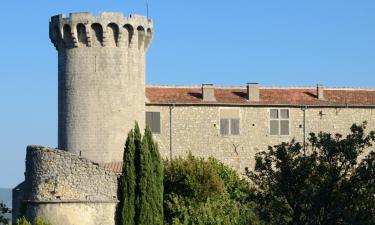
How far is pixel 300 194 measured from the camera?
33188 mm

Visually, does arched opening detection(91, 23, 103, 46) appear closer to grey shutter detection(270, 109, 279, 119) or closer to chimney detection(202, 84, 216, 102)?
chimney detection(202, 84, 216, 102)

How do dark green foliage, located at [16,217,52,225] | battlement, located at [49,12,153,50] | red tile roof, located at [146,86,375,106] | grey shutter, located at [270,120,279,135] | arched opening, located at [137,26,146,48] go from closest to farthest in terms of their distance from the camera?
dark green foliage, located at [16,217,52,225] < battlement, located at [49,12,153,50] < arched opening, located at [137,26,146,48] < red tile roof, located at [146,86,375,106] < grey shutter, located at [270,120,279,135]

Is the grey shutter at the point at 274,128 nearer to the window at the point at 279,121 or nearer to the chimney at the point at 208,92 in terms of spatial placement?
the window at the point at 279,121

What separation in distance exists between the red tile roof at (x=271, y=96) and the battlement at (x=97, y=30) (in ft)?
15.8

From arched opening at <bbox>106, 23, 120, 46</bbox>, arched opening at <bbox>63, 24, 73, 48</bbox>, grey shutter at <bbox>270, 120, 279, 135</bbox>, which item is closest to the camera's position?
arched opening at <bbox>106, 23, 120, 46</bbox>

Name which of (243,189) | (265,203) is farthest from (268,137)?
(265,203)

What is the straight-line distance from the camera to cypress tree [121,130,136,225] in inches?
1581

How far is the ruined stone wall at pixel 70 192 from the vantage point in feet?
130

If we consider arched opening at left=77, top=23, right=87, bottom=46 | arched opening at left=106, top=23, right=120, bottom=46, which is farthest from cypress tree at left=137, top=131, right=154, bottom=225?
arched opening at left=77, top=23, right=87, bottom=46

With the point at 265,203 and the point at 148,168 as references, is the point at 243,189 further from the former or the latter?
the point at 265,203

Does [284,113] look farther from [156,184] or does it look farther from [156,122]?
[156,184]

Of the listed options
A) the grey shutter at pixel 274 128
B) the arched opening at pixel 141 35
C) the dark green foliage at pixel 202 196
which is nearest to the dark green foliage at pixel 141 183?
the dark green foliage at pixel 202 196

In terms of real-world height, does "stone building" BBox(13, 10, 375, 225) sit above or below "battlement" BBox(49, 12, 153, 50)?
below

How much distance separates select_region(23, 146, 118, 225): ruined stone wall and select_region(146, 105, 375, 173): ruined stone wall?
35.5 ft
